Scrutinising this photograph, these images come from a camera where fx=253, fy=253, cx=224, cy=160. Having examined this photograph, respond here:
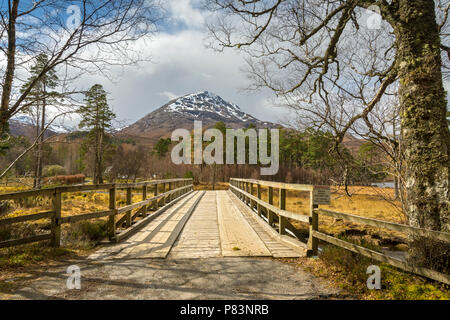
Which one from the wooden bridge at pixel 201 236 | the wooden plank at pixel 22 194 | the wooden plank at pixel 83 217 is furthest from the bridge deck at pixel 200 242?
the wooden plank at pixel 22 194

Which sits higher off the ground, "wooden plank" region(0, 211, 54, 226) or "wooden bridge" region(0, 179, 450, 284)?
"wooden plank" region(0, 211, 54, 226)

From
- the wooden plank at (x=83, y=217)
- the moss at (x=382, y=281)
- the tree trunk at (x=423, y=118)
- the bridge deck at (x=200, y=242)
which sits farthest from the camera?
the wooden plank at (x=83, y=217)

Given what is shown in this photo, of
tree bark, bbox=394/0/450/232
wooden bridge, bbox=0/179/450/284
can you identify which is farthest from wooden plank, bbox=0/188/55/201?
tree bark, bbox=394/0/450/232

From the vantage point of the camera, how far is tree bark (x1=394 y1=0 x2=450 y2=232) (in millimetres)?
2969

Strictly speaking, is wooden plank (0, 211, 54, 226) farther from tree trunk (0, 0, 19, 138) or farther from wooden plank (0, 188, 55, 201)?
tree trunk (0, 0, 19, 138)

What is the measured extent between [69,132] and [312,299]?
5.85 m

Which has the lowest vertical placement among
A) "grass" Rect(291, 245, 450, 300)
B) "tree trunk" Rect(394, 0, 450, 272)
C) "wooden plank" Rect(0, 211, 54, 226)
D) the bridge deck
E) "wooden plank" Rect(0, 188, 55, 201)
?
the bridge deck

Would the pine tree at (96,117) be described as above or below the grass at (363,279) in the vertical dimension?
above

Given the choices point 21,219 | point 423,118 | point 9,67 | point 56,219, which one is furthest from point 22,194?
point 423,118

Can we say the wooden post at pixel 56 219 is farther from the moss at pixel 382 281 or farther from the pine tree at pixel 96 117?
the moss at pixel 382 281

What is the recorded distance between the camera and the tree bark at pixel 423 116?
2.97 meters
